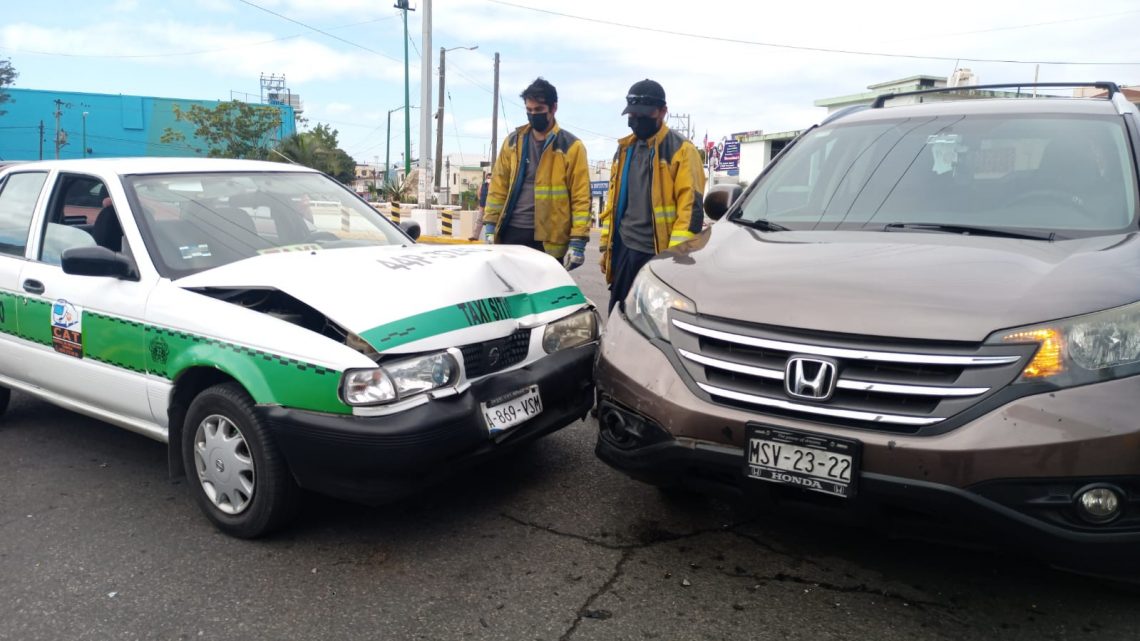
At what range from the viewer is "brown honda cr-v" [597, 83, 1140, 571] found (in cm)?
229

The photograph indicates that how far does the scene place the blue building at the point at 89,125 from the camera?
7012cm

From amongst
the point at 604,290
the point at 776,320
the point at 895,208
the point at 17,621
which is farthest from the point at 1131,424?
the point at 604,290

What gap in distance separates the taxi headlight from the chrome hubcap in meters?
1.35

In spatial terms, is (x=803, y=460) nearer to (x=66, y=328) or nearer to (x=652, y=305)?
(x=652, y=305)

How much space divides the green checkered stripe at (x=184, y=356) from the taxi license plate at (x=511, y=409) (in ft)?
1.90

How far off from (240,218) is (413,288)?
4.31 feet

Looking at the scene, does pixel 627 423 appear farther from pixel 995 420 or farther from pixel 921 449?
pixel 995 420

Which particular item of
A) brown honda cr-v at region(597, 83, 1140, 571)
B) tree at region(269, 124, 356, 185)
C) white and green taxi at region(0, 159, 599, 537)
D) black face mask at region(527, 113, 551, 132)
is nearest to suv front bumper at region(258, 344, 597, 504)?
white and green taxi at region(0, 159, 599, 537)

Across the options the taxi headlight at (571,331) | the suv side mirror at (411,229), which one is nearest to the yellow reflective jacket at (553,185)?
the suv side mirror at (411,229)

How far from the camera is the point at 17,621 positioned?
2.77 m

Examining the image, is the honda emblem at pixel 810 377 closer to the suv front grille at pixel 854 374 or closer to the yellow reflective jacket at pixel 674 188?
the suv front grille at pixel 854 374

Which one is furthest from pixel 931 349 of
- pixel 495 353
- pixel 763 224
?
pixel 495 353

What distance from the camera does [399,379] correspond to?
3.06m

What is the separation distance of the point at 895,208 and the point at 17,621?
138 inches
